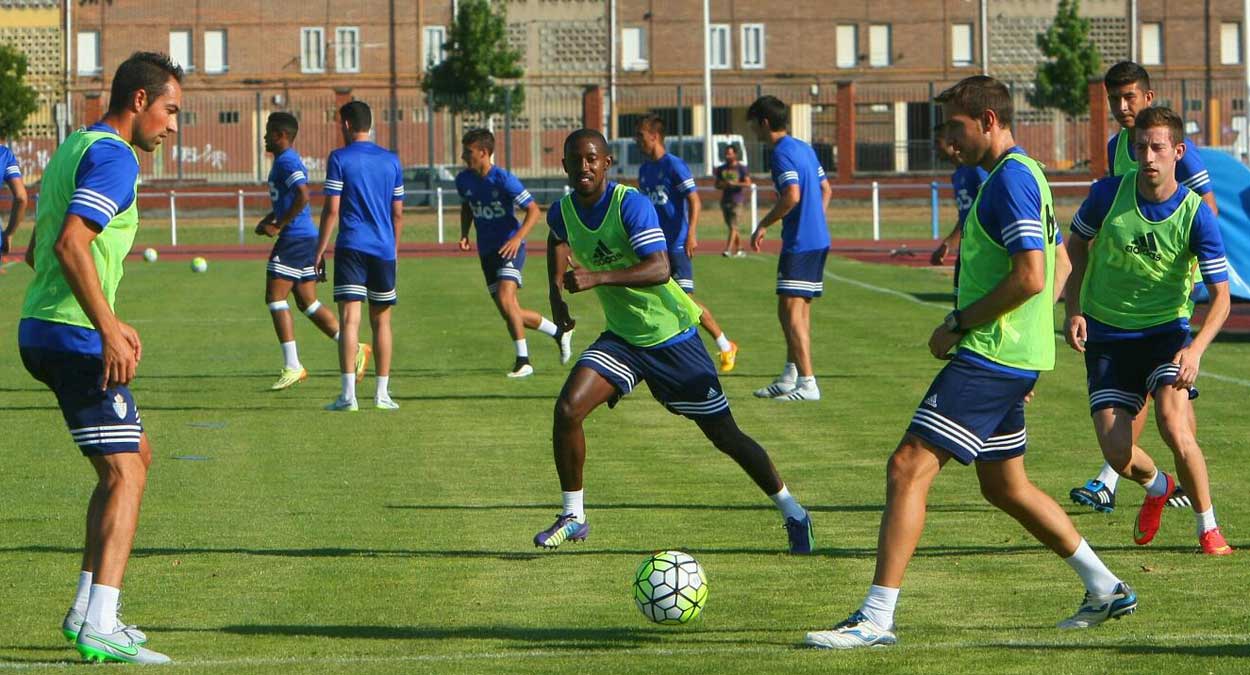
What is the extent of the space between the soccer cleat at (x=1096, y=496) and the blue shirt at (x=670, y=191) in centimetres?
613

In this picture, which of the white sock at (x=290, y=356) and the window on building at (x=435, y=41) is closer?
the white sock at (x=290, y=356)

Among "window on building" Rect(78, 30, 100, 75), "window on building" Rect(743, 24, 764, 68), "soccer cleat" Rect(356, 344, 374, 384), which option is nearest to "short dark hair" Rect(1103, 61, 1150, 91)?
"soccer cleat" Rect(356, 344, 374, 384)

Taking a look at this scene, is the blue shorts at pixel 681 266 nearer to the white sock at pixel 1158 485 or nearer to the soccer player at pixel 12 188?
the soccer player at pixel 12 188

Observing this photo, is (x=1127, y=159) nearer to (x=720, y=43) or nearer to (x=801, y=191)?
(x=801, y=191)

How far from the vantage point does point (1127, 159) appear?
29.6 ft

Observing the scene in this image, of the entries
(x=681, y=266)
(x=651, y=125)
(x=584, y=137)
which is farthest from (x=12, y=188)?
(x=584, y=137)

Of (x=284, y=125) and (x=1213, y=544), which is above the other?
(x=284, y=125)

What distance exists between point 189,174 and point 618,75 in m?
17.7

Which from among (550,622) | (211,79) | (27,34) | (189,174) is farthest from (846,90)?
(550,622)

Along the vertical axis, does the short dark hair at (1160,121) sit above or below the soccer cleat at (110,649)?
above

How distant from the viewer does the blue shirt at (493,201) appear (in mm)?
15119

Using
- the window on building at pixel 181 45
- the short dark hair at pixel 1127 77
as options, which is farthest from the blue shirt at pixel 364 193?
the window on building at pixel 181 45

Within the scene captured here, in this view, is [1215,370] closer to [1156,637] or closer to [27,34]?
[1156,637]

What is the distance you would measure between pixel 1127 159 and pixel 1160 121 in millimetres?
1356
